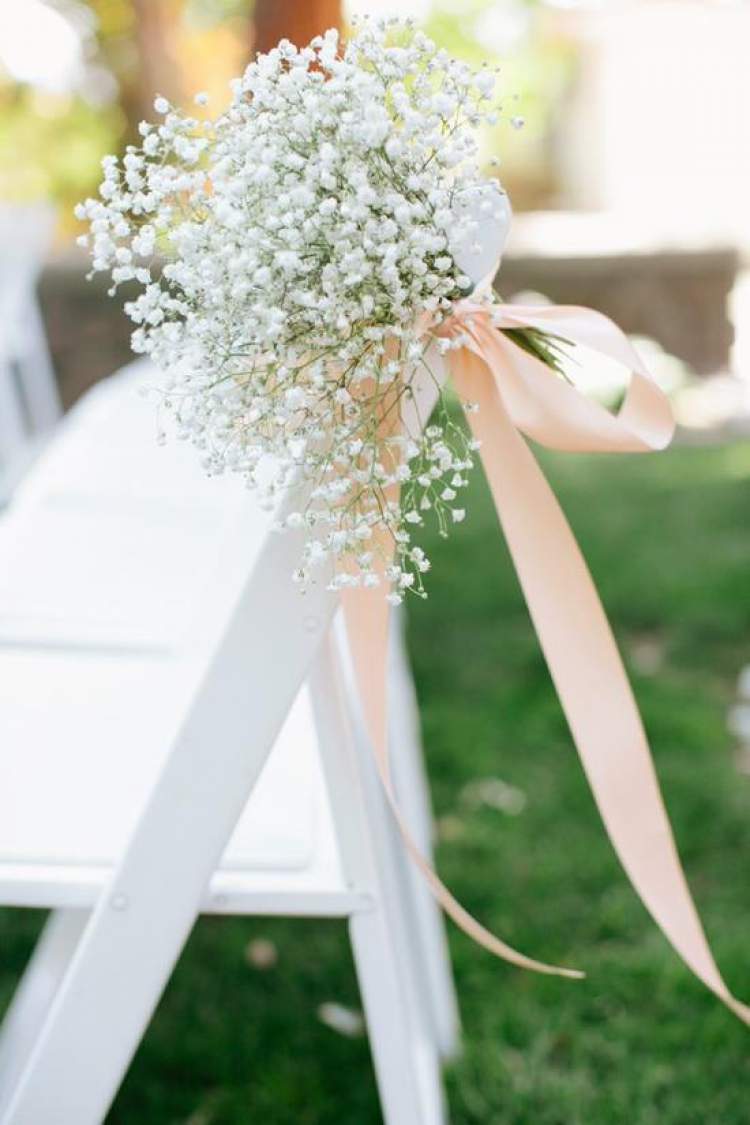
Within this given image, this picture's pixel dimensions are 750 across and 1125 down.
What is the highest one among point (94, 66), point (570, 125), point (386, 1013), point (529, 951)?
point (94, 66)

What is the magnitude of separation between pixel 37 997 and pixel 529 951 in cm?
91

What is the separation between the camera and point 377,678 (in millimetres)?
1203

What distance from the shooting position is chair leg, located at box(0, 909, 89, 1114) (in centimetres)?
175

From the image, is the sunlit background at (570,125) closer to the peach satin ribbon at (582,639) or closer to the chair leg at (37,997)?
the peach satin ribbon at (582,639)

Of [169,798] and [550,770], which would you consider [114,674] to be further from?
[550,770]

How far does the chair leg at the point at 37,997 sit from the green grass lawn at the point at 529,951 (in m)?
0.25

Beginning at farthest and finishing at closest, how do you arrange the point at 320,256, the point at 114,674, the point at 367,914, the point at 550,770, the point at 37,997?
1. the point at 550,770
2. the point at 37,997
3. the point at 114,674
4. the point at 367,914
5. the point at 320,256

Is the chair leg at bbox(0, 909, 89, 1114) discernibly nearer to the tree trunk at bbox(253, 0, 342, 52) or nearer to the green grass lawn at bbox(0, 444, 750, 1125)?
the green grass lawn at bbox(0, 444, 750, 1125)

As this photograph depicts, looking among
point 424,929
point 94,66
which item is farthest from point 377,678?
point 94,66

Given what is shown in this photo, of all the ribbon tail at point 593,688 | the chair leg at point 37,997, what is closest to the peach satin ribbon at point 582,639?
the ribbon tail at point 593,688

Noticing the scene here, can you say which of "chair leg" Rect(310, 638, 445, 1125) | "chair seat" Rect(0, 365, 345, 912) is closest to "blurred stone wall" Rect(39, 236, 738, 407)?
"chair seat" Rect(0, 365, 345, 912)

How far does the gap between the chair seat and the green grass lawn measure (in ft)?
2.34

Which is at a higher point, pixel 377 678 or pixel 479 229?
pixel 479 229

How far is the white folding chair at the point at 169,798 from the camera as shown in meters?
1.14
